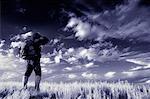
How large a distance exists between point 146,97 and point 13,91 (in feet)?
41.7

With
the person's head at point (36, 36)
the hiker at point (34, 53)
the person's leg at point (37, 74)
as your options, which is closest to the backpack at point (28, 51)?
the hiker at point (34, 53)

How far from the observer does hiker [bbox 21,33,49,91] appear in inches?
599

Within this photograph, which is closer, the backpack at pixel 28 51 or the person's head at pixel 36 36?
the backpack at pixel 28 51

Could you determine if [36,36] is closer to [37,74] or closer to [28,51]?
[28,51]

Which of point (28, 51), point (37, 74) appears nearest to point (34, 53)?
point (28, 51)

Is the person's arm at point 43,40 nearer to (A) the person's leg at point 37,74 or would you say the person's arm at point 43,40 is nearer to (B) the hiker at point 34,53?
(B) the hiker at point 34,53

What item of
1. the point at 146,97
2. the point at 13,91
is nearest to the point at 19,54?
the point at 13,91

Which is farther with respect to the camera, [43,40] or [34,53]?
[43,40]

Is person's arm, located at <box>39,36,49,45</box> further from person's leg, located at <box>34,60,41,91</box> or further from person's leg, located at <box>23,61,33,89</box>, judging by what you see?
person's leg, located at <box>23,61,33,89</box>

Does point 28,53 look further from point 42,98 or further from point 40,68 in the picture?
point 42,98

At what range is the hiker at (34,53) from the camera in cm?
1523

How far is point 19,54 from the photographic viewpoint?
616 inches

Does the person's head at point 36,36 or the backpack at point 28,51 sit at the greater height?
the person's head at point 36,36

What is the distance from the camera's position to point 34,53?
1523 cm
